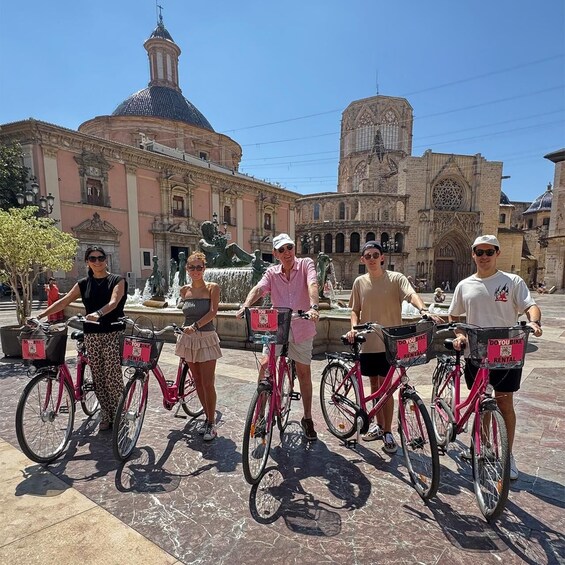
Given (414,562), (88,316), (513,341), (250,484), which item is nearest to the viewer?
(414,562)

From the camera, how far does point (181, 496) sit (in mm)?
2598

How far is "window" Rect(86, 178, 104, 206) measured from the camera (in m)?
23.4

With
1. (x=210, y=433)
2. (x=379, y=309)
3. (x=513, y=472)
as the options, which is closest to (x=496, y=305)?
(x=379, y=309)

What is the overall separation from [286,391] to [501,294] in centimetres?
211

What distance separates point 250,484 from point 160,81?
4578 centimetres

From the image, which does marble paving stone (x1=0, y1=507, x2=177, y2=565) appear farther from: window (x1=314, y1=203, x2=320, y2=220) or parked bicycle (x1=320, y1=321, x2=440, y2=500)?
window (x1=314, y1=203, x2=320, y2=220)

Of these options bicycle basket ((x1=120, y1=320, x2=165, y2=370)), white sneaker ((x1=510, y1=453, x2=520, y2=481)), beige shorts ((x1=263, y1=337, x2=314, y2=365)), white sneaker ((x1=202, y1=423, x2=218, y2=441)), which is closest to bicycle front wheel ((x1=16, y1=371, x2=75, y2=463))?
bicycle basket ((x1=120, y1=320, x2=165, y2=370))

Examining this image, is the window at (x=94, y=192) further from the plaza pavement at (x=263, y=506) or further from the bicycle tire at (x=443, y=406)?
the bicycle tire at (x=443, y=406)

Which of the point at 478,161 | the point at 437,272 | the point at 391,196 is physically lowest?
the point at 437,272

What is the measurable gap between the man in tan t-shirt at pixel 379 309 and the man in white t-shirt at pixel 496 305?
49cm

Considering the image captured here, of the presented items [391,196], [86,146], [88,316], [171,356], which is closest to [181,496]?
[88,316]

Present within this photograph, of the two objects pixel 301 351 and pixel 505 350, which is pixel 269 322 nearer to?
pixel 301 351

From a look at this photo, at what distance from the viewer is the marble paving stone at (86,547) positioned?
2.00m

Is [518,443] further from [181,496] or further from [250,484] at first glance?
[181,496]
